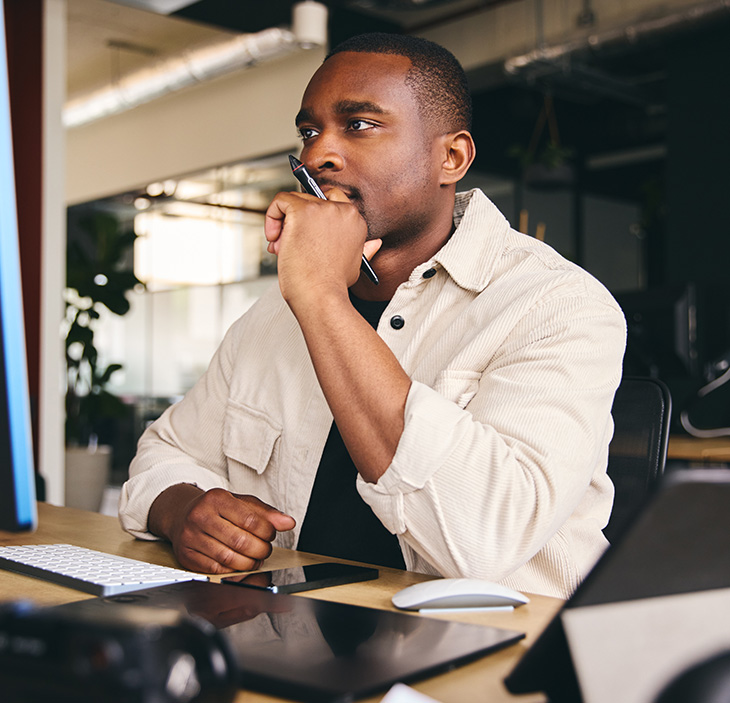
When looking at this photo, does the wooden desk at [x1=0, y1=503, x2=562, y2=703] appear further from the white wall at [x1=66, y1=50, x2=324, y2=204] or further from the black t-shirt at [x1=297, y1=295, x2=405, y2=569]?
the white wall at [x1=66, y1=50, x2=324, y2=204]

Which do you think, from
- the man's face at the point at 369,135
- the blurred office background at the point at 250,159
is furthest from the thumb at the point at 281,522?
the blurred office background at the point at 250,159

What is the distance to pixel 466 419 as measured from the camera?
97cm

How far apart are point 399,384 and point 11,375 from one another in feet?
1.72

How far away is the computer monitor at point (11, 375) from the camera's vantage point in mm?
527

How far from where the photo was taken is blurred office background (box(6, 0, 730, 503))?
4309 millimetres

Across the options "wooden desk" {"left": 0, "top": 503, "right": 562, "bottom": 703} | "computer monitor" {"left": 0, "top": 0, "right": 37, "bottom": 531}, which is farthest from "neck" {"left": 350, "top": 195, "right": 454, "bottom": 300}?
"computer monitor" {"left": 0, "top": 0, "right": 37, "bottom": 531}

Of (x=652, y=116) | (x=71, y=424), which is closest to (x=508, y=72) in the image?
(x=652, y=116)

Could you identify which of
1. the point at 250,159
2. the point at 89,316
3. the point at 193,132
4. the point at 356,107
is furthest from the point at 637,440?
the point at 193,132

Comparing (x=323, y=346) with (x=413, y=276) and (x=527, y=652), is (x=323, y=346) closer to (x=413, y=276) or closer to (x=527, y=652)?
(x=413, y=276)

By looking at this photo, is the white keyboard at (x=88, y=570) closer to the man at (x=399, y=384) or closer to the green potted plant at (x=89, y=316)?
the man at (x=399, y=384)

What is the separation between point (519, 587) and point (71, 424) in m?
5.61

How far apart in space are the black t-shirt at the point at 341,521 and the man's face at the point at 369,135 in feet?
1.28

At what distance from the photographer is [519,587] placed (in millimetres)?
1150

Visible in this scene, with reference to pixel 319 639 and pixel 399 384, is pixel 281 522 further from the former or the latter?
pixel 319 639
